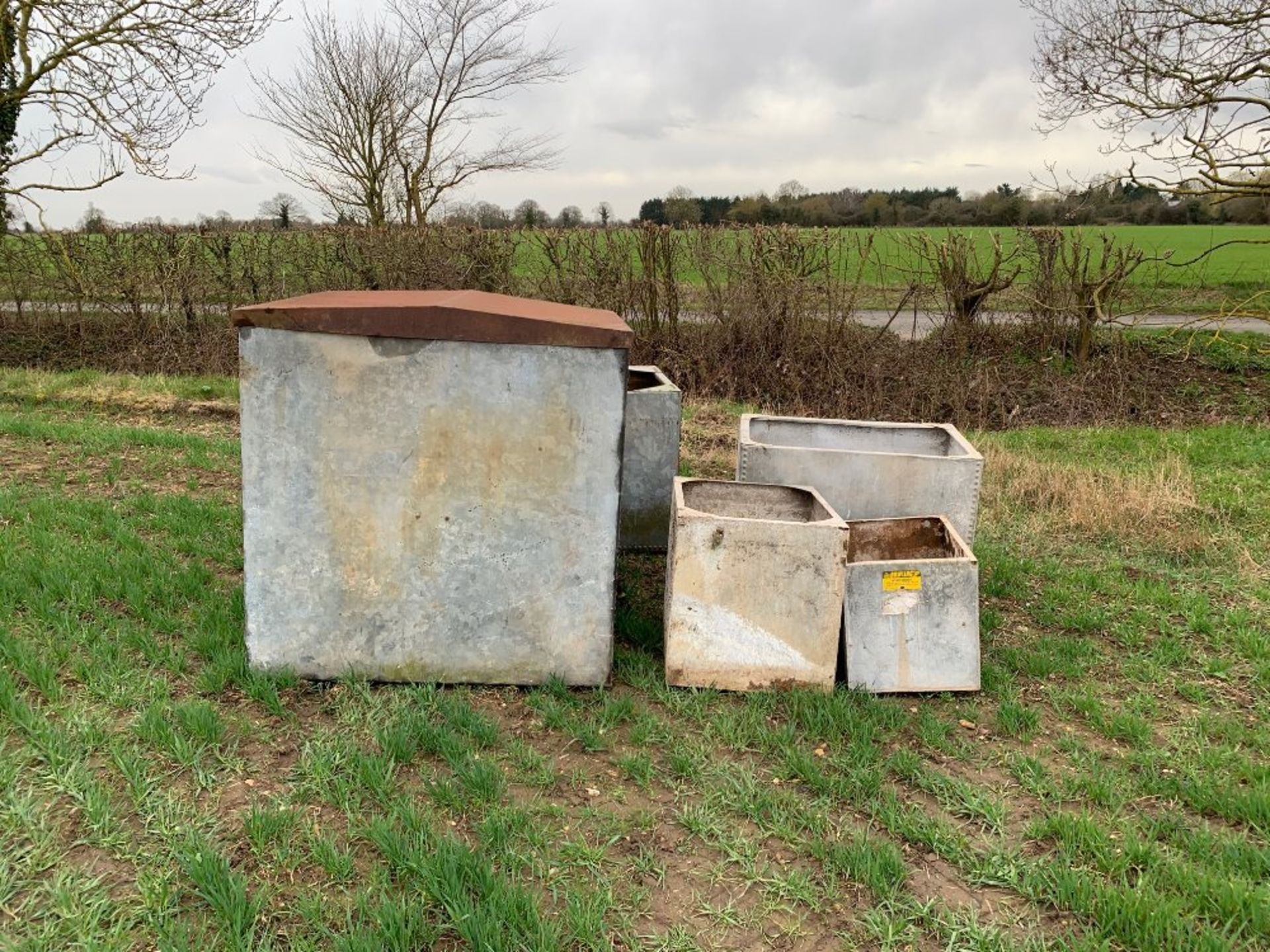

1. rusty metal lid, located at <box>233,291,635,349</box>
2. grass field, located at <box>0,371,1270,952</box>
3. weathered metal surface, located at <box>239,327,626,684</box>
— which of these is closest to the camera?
grass field, located at <box>0,371,1270,952</box>

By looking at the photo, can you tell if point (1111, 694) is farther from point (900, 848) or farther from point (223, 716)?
point (223, 716)

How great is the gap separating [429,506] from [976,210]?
1360 cm

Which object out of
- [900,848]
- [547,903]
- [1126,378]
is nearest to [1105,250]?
[1126,378]

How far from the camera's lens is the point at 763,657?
146 inches

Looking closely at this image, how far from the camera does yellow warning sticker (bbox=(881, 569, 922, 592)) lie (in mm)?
3717

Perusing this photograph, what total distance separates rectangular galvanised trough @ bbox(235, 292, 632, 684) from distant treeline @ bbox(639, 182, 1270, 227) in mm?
7544

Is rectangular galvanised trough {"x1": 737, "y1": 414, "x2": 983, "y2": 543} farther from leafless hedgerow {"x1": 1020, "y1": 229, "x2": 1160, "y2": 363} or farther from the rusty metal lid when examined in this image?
leafless hedgerow {"x1": 1020, "y1": 229, "x2": 1160, "y2": 363}

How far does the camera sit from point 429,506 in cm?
355

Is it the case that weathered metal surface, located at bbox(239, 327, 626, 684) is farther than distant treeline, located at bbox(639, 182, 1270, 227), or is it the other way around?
distant treeline, located at bbox(639, 182, 1270, 227)

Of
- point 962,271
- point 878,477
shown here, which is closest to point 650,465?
point 878,477

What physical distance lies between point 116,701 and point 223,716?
0.42 metres

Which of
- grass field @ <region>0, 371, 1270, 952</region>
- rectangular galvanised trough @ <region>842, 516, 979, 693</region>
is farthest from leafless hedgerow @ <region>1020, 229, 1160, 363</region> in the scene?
rectangular galvanised trough @ <region>842, 516, 979, 693</region>

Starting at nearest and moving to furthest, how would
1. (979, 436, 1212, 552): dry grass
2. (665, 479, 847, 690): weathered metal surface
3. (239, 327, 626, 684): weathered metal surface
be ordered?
1. (239, 327, 626, 684): weathered metal surface
2. (665, 479, 847, 690): weathered metal surface
3. (979, 436, 1212, 552): dry grass

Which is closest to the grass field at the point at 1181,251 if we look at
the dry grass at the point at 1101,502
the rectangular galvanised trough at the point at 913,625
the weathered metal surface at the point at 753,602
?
the dry grass at the point at 1101,502
